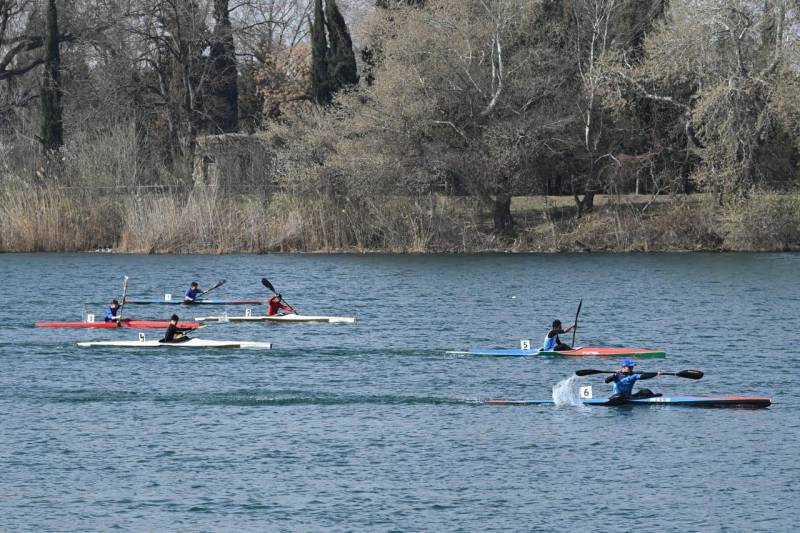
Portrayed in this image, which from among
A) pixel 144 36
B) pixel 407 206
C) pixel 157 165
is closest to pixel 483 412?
pixel 407 206

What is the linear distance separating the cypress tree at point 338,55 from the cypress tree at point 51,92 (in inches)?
710

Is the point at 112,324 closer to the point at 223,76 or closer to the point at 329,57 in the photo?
the point at 329,57

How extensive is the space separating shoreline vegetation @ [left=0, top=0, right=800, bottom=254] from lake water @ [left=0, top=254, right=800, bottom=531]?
1772 cm

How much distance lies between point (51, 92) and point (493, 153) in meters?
30.4

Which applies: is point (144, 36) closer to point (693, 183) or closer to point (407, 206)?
point (407, 206)

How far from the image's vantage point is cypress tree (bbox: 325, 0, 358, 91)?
8000 centimetres

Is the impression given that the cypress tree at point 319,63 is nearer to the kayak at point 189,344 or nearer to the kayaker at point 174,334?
the kayak at point 189,344

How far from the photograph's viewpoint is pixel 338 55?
263ft

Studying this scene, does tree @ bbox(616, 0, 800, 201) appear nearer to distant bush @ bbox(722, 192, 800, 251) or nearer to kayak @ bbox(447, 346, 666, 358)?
distant bush @ bbox(722, 192, 800, 251)

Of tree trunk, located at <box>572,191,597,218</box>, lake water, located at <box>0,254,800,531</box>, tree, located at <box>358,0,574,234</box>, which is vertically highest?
tree, located at <box>358,0,574,234</box>

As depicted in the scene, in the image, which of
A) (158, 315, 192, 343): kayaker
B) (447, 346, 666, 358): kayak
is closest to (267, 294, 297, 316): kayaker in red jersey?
(158, 315, 192, 343): kayaker

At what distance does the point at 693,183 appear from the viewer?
7612 cm

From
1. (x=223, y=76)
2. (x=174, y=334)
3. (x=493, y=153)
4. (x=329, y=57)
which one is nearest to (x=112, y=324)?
(x=174, y=334)

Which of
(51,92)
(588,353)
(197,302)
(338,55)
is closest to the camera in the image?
(588,353)
